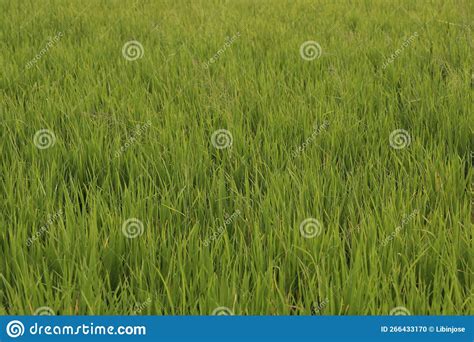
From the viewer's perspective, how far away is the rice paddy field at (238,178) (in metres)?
1.38

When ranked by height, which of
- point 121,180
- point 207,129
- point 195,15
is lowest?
point 121,180

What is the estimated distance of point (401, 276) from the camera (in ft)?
4.91

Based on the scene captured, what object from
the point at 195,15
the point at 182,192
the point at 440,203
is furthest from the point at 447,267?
the point at 195,15

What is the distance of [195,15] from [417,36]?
2.21 meters

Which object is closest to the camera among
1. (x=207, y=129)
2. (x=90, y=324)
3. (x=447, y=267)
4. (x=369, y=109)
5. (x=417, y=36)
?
(x=90, y=324)

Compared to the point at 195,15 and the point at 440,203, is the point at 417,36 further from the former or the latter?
the point at 440,203

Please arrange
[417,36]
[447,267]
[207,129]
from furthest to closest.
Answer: [417,36] < [207,129] < [447,267]

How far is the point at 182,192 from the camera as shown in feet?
5.98

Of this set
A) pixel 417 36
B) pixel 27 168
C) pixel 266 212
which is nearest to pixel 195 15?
pixel 417 36

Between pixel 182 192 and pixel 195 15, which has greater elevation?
pixel 195 15

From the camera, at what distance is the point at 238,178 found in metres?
2.04

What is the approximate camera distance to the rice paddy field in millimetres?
1384

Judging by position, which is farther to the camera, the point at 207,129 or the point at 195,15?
the point at 195,15

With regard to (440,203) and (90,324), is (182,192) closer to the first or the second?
(90,324)
